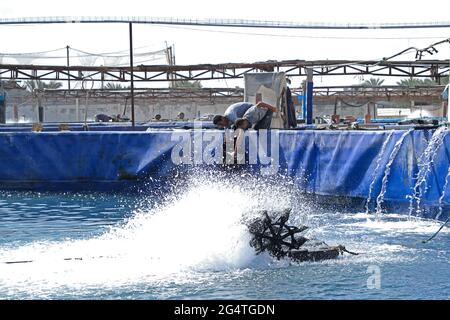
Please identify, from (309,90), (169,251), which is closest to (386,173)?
(169,251)

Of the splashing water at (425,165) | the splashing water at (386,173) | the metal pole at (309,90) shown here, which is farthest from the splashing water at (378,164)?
the metal pole at (309,90)

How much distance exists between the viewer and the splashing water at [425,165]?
11.7 meters

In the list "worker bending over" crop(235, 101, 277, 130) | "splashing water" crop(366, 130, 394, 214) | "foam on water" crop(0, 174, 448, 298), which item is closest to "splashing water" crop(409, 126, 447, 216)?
"foam on water" crop(0, 174, 448, 298)

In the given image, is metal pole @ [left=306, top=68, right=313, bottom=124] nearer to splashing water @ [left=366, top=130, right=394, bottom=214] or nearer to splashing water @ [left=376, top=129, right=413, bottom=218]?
splashing water @ [left=366, top=130, right=394, bottom=214]

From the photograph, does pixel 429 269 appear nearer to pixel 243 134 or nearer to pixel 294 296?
pixel 294 296

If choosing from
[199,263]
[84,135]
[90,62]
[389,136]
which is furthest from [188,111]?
[199,263]

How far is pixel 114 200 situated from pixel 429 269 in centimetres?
857

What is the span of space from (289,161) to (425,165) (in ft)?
10.9

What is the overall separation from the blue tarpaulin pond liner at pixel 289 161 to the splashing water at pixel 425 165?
25 mm

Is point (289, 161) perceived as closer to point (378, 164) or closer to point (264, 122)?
point (264, 122)

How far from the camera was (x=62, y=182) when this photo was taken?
1727cm

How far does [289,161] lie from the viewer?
1476cm

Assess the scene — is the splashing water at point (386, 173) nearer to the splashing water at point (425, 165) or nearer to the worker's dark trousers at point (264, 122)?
the splashing water at point (425, 165)

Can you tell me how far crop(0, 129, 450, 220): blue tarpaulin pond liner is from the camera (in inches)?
484
